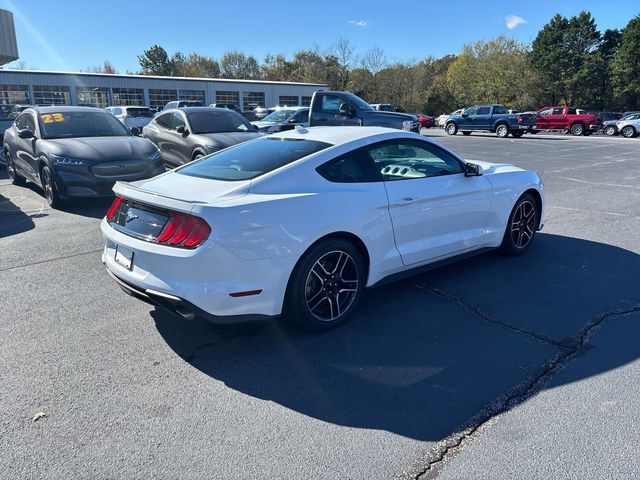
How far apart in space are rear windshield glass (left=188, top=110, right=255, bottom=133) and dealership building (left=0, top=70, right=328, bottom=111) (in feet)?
120

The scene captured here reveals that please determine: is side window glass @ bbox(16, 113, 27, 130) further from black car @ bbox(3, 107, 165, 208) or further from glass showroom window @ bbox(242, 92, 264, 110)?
glass showroom window @ bbox(242, 92, 264, 110)

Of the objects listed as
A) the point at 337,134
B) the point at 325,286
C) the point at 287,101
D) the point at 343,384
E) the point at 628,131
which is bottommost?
the point at 343,384

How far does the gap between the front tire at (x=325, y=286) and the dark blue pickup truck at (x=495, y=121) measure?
1134 inches

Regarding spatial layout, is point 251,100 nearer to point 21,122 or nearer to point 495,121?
point 495,121

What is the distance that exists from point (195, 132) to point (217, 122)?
2.08 feet

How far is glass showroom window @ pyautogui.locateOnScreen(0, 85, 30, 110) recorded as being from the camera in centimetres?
4294

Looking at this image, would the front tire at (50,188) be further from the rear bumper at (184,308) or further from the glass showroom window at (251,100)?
the glass showroom window at (251,100)

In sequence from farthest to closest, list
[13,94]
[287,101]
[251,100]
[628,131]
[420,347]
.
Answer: [287,101]
[251,100]
[13,94]
[628,131]
[420,347]

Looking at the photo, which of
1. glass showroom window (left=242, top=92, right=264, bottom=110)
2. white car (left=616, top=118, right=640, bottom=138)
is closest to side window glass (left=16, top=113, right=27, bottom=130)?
white car (left=616, top=118, right=640, bottom=138)

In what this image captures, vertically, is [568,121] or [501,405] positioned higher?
[568,121]

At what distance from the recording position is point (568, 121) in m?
33.5

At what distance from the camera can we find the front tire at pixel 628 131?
31.0 m

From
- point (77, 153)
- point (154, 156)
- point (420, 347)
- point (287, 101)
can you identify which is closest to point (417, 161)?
point (420, 347)

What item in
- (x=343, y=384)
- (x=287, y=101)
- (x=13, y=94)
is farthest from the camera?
(x=287, y=101)
